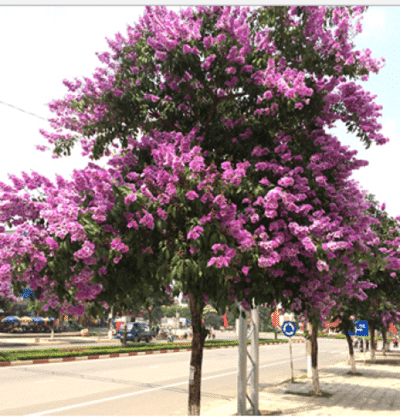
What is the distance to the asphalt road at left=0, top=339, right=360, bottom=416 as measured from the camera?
11856 mm

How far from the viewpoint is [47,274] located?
5051 mm

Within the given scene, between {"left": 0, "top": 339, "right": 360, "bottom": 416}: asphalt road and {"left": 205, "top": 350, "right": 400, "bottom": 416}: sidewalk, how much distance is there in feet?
4.02

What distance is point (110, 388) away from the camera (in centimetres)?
1520

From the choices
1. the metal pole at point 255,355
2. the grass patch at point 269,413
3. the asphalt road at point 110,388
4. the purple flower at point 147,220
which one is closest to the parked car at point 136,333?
the asphalt road at point 110,388

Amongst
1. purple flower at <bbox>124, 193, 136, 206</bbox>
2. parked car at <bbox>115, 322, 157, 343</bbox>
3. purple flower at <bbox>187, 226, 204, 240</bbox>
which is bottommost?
parked car at <bbox>115, 322, 157, 343</bbox>

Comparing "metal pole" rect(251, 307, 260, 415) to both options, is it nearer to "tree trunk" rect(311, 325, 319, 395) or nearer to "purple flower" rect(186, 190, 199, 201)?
"tree trunk" rect(311, 325, 319, 395)

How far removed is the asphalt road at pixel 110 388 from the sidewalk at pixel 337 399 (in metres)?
1.23

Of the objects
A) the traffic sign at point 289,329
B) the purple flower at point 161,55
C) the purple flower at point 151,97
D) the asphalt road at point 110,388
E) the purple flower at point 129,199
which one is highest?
the purple flower at point 161,55

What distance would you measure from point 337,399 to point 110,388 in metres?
7.38

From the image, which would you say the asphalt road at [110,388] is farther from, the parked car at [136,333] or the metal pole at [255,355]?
the parked car at [136,333]

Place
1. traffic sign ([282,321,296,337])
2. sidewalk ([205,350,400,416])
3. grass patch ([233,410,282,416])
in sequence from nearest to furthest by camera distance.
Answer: grass patch ([233,410,282,416]) < sidewalk ([205,350,400,416]) < traffic sign ([282,321,296,337])

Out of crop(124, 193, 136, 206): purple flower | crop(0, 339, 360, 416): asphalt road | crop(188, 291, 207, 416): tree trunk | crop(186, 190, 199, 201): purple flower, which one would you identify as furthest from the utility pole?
crop(124, 193, 136, 206): purple flower

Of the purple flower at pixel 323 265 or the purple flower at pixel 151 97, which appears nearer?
the purple flower at pixel 323 265

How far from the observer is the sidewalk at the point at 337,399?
11.8 m
